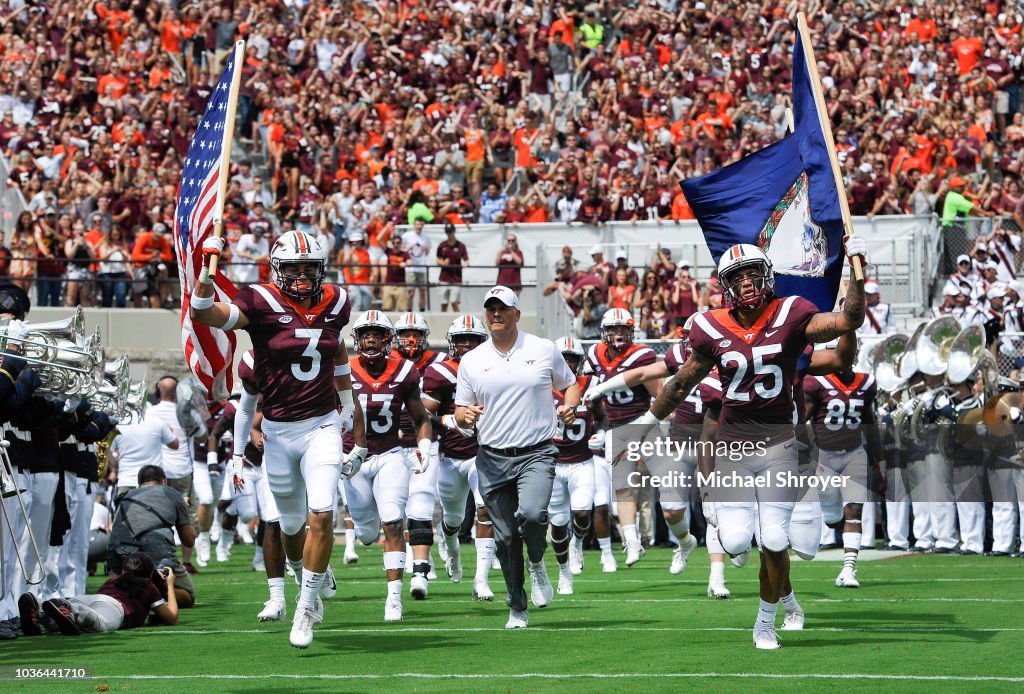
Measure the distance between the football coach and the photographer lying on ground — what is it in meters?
2.62

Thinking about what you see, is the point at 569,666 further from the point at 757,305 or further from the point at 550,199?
the point at 550,199

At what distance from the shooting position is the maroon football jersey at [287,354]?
9898 millimetres

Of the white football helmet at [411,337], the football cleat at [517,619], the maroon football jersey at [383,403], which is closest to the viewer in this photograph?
the football cleat at [517,619]

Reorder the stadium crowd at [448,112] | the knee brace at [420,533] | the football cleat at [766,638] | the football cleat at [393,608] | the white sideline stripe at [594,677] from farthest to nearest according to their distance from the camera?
the stadium crowd at [448,112]
the knee brace at [420,533]
the football cleat at [393,608]
the football cleat at [766,638]
the white sideline stripe at [594,677]

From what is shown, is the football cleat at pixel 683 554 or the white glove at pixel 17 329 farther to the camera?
the football cleat at pixel 683 554

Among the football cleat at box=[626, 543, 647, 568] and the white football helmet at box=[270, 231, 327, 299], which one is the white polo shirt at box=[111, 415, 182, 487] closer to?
the football cleat at box=[626, 543, 647, 568]

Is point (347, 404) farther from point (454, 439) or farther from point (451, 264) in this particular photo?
point (451, 264)

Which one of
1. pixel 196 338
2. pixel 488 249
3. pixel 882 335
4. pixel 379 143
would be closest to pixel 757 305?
pixel 196 338

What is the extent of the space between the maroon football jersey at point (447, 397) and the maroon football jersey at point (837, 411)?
307cm

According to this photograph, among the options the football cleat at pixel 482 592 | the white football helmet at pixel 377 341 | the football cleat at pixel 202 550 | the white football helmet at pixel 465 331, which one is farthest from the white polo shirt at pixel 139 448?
the football cleat at pixel 482 592

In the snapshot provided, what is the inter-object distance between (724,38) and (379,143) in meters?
5.96

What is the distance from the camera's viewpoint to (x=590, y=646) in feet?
31.2

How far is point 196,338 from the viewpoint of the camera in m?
11.8

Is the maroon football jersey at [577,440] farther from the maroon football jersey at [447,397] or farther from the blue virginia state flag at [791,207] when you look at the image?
the blue virginia state flag at [791,207]
